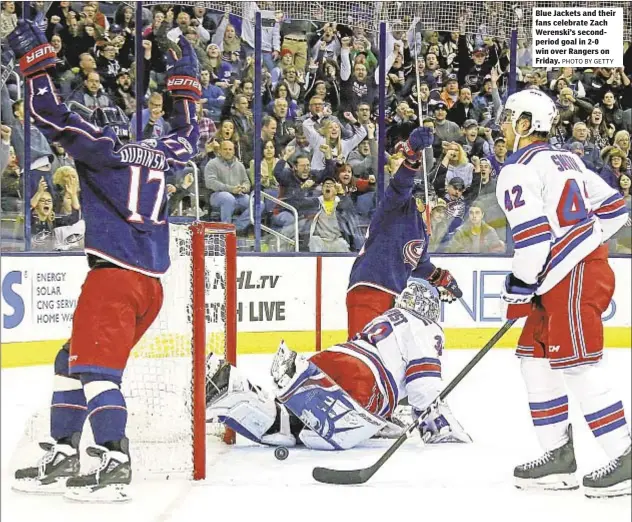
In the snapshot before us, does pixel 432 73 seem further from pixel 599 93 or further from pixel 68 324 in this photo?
pixel 68 324

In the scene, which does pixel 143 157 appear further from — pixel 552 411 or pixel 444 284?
pixel 444 284

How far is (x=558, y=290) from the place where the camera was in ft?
7.45

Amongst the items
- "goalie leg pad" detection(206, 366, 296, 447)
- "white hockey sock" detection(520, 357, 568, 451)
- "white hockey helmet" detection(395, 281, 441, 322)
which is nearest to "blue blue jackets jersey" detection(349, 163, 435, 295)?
"white hockey helmet" detection(395, 281, 441, 322)

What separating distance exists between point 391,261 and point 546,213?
102 cm

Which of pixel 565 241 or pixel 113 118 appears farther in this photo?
pixel 113 118

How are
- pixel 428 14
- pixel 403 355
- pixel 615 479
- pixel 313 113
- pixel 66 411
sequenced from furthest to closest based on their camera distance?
1. pixel 313 113
2. pixel 428 14
3. pixel 403 355
4. pixel 66 411
5. pixel 615 479

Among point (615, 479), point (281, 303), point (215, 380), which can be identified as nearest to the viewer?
point (615, 479)

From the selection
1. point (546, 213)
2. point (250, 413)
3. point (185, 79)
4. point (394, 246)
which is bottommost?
point (250, 413)

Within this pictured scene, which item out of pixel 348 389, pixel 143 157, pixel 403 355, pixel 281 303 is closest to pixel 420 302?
pixel 403 355

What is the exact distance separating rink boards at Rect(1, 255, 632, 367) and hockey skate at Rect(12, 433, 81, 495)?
1.34 m

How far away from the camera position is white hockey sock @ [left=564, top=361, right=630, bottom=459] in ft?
7.22

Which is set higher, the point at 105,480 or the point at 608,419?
the point at 608,419

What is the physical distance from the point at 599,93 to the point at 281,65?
163cm

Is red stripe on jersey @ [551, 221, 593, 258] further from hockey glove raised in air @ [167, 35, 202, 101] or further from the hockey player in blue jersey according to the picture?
hockey glove raised in air @ [167, 35, 202, 101]
